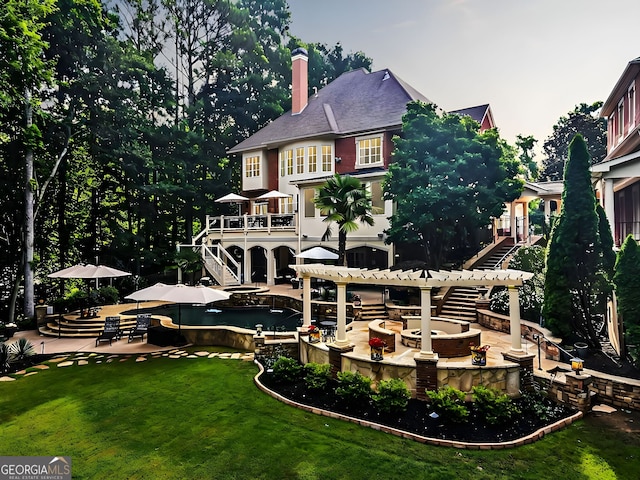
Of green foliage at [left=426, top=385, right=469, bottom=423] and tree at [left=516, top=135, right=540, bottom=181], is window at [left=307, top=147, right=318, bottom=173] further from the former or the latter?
tree at [left=516, top=135, right=540, bottom=181]

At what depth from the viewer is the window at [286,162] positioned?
29.4 m

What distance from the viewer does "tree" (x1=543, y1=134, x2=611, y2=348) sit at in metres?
11.5

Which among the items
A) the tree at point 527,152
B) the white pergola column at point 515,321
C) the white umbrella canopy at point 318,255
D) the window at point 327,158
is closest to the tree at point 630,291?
the white pergola column at point 515,321

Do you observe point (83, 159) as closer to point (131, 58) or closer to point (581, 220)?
point (131, 58)

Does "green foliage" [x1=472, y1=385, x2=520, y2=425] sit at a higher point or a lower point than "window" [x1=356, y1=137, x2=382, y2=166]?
lower

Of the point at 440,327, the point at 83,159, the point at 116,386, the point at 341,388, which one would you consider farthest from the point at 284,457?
the point at 83,159

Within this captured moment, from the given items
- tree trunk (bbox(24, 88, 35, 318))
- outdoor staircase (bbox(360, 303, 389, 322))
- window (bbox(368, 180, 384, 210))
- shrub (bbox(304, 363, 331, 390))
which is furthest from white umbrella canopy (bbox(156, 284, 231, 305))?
window (bbox(368, 180, 384, 210))

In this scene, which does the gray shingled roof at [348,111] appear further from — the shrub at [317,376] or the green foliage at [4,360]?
the green foliage at [4,360]

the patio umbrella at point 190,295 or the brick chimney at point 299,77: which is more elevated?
the brick chimney at point 299,77

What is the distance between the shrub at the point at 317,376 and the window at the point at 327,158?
19.2m

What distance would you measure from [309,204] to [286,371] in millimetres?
17152

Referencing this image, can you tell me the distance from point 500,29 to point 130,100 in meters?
25.3

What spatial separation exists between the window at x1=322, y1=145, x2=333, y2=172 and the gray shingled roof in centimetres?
102

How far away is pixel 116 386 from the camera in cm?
1054
